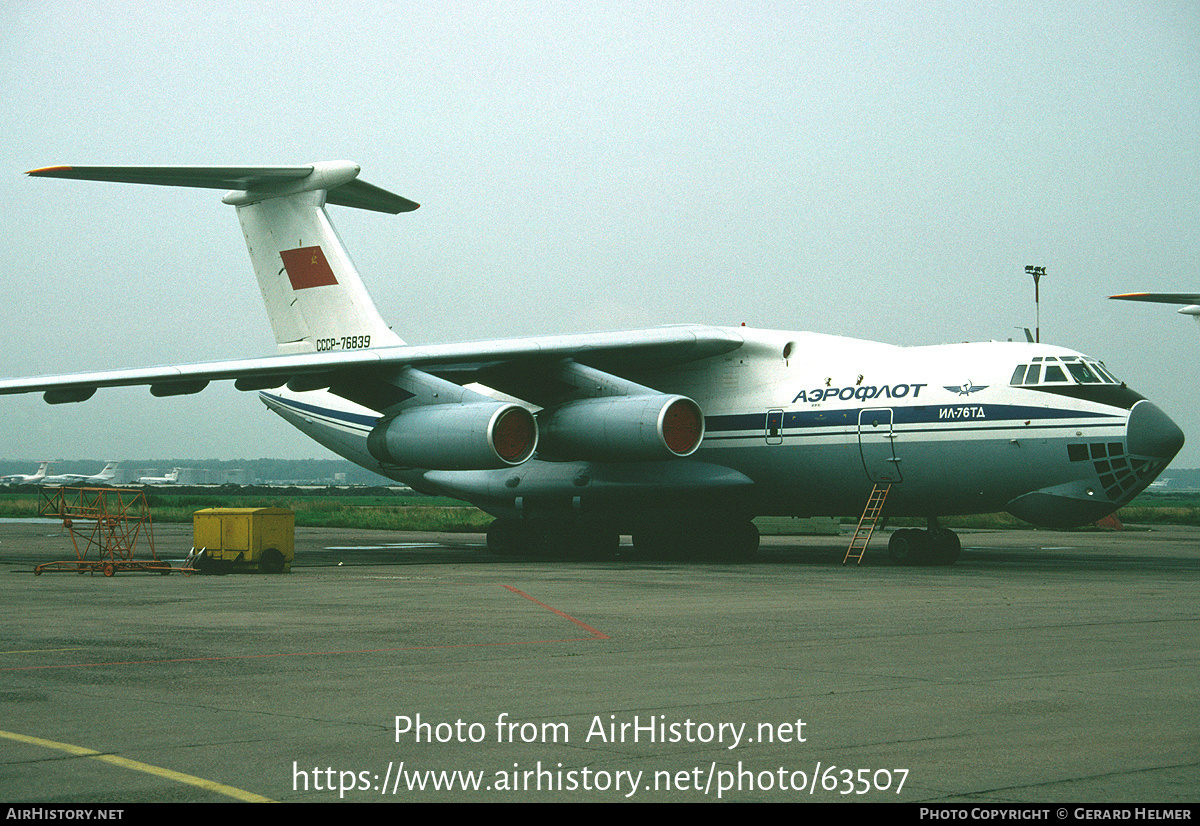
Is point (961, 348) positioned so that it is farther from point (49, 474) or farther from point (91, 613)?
point (49, 474)

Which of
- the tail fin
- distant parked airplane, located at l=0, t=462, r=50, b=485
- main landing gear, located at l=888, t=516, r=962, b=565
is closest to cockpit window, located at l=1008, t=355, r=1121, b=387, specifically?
main landing gear, located at l=888, t=516, r=962, b=565

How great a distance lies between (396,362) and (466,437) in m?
2.06

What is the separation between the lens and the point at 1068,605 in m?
12.3

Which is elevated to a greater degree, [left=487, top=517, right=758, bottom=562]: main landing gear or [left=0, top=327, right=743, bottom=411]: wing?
[left=0, top=327, right=743, bottom=411]: wing

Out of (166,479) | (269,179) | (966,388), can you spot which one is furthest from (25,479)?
(966,388)

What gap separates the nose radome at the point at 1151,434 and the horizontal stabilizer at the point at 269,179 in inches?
575

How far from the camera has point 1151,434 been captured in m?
17.4

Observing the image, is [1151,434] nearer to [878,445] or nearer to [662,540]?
[878,445]

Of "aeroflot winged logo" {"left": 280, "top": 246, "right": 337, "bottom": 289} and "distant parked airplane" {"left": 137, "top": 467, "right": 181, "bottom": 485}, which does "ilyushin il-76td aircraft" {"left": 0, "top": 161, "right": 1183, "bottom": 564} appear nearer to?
"aeroflot winged logo" {"left": 280, "top": 246, "right": 337, "bottom": 289}

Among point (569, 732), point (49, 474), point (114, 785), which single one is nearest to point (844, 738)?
point (569, 732)

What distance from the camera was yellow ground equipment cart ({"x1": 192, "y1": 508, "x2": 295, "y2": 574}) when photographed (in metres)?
17.7

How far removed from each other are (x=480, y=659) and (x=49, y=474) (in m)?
118

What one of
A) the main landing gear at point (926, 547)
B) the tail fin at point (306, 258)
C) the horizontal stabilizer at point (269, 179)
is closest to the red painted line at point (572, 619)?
the main landing gear at point (926, 547)

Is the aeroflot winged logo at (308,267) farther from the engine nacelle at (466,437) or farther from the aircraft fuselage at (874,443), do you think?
the engine nacelle at (466,437)
